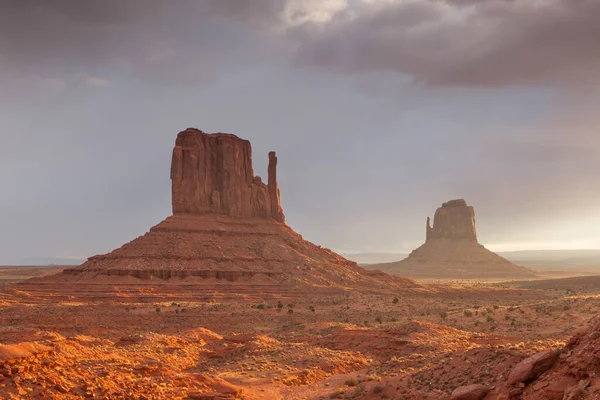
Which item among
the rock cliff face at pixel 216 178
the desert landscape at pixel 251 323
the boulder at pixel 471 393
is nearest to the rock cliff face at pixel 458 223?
the desert landscape at pixel 251 323

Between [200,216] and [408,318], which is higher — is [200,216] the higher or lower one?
the higher one

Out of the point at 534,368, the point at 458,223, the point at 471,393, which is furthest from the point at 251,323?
the point at 458,223

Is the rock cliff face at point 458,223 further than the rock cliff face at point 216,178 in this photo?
Yes

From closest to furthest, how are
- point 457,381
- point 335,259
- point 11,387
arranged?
point 11,387, point 457,381, point 335,259

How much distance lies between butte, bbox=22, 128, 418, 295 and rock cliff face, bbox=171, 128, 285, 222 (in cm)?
16

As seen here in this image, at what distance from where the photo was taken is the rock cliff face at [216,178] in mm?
89250

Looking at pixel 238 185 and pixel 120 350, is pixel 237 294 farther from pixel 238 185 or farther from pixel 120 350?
pixel 120 350

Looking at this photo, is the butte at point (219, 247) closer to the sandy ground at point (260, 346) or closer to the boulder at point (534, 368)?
the sandy ground at point (260, 346)

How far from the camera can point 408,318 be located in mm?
49875

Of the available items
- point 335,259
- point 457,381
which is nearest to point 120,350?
point 457,381

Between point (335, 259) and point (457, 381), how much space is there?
74134 mm

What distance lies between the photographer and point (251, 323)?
165ft

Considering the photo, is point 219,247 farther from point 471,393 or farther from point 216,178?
point 471,393

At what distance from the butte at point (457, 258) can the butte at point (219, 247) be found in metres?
75.2
